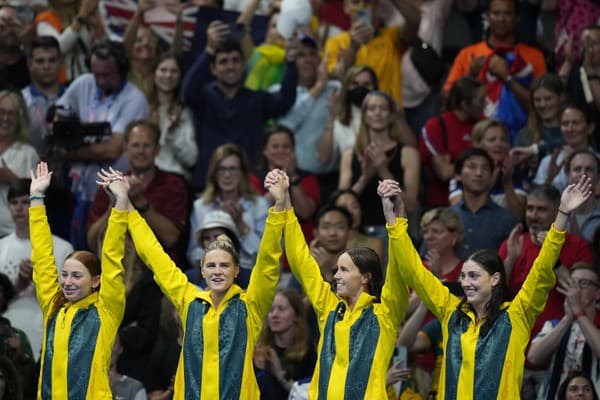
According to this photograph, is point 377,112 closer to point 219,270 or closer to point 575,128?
point 575,128

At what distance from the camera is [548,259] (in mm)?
8680

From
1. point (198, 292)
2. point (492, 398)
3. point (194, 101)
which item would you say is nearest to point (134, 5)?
point (194, 101)

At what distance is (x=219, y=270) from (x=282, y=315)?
130 cm

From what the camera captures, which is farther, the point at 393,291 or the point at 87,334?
the point at 87,334

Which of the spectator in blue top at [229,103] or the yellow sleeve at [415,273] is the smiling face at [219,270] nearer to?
the yellow sleeve at [415,273]

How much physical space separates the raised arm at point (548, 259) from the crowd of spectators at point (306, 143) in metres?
0.97

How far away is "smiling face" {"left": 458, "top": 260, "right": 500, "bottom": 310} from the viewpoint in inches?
352

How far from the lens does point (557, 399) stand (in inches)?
382

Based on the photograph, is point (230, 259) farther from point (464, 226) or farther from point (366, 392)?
point (464, 226)

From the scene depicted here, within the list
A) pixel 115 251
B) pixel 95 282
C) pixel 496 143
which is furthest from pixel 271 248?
pixel 496 143

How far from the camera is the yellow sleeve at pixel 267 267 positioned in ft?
29.5

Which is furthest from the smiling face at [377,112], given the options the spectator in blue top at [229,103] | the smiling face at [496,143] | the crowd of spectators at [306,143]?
the spectator in blue top at [229,103]

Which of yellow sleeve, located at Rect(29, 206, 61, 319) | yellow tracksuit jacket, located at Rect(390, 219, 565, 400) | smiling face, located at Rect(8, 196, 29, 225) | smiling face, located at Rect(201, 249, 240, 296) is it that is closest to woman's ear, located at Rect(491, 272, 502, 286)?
yellow tracksuit jacket, located at Rect(390, 219, 565, 400)

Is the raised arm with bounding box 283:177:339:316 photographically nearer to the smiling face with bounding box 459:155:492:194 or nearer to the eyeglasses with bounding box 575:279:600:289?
the eyeglasses with bounding box 575:279:600:289
